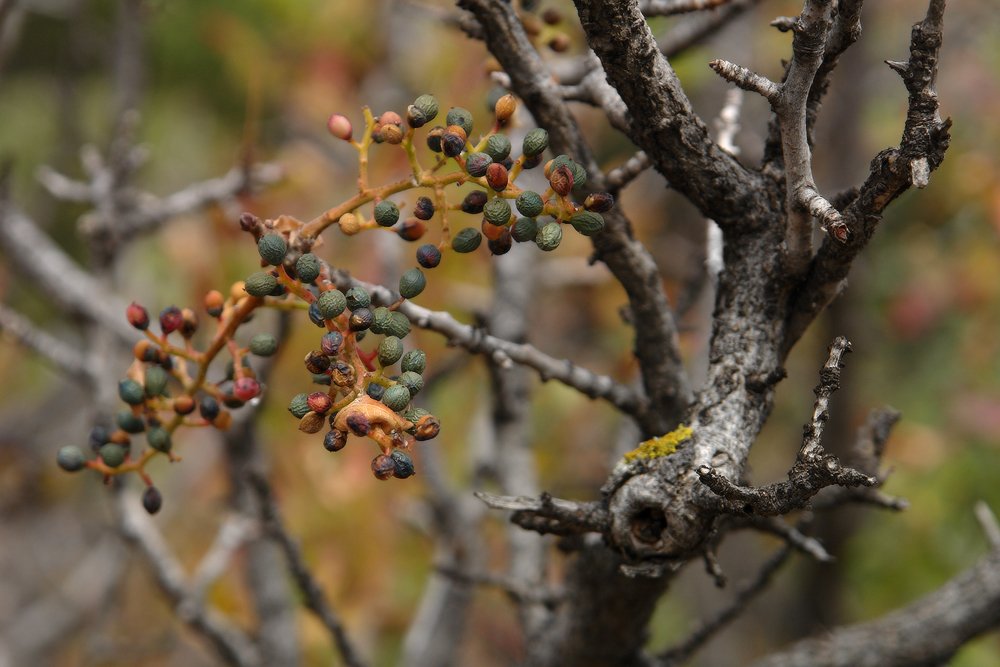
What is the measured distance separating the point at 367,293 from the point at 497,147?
29 cm

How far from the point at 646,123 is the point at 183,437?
4.71m

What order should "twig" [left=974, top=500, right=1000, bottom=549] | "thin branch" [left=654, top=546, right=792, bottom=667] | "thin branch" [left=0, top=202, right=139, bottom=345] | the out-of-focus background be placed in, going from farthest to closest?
the out-of-focus background
"thin branch" [left=0, top=202, right=139, bottom=345]
"twig" [left=974, top=500, right=1000, bottom=549]
"thin branch" [left=654, top=546, right=792, bottom=667]

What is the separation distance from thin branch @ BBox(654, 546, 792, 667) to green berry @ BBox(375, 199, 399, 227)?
51.7 inches

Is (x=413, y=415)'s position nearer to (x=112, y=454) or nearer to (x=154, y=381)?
(x=154, y=381)

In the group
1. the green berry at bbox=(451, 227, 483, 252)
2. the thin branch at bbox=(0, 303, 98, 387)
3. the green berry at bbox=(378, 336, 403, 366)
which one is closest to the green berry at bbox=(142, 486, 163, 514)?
Answer: the green berry at bbox=(378, 336, 403, 366)

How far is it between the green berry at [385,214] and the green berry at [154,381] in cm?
49

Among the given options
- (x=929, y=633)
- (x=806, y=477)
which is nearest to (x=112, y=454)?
(x=806, y=477)

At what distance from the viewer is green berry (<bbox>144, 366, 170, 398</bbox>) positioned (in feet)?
5.47

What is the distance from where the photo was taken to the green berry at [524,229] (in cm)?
146

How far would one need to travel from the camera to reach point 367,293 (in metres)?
1.46

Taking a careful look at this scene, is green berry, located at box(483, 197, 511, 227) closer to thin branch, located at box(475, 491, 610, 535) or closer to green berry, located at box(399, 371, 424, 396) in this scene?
green berry, located at box(399, 371, 424, 396)

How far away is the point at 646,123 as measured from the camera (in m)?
1.57

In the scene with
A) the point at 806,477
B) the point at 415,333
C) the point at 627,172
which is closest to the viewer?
the point at 806,477

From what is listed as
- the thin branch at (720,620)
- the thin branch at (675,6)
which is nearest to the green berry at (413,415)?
the thin branch at (675,6)
